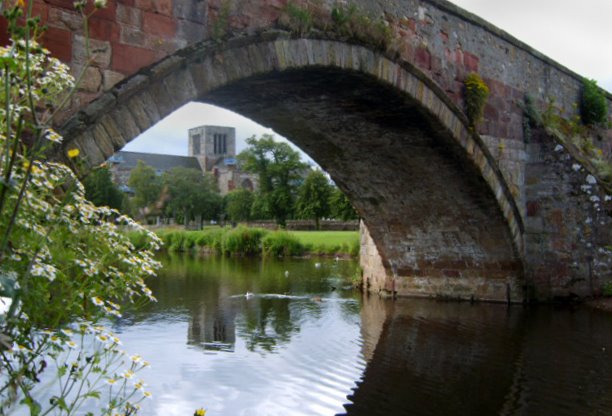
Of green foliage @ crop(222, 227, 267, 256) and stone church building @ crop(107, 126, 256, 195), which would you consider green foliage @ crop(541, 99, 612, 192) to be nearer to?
green foliage @ crop(222, 227, 267, 256)

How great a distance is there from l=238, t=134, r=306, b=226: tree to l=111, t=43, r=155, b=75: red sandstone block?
38004 mm

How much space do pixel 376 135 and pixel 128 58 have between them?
490cm

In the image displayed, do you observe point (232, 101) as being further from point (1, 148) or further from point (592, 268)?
point (592, 268)

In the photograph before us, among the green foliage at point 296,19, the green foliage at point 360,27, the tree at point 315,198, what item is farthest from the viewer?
the tree at point 315,198

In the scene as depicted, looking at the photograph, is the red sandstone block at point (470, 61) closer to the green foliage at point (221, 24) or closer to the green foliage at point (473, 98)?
the green foliage at point (473, 98)

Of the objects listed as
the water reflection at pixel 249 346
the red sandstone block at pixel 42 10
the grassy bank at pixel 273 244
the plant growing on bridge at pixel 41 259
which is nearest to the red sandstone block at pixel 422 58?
the water reflection at pixel 249 346

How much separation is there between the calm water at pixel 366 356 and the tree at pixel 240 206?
37197 mm

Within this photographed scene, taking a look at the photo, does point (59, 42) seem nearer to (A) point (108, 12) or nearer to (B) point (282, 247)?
(A) point (108, 12)

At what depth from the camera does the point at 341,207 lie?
36.1 meters

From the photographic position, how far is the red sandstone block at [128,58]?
462 cm

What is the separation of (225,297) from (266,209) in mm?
31373

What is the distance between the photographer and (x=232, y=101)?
299 inches

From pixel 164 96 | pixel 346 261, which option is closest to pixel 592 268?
pixel 164 96

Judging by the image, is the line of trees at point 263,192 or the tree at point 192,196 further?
the tree at point 192,196
